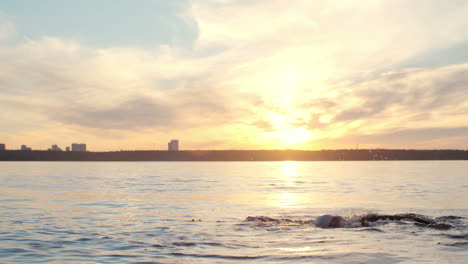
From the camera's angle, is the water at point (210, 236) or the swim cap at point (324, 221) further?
the swim cap at point (324, 221)

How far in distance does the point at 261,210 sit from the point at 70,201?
16.9 metres

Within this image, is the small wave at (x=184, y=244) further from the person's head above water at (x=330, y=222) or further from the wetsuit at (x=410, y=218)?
the wetsuit at (x=410, y=218)

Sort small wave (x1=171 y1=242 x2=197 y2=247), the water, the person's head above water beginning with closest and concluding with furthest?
the water
small wave (x1=171 y1=242 x2=197 y2=247)
the person's head above water

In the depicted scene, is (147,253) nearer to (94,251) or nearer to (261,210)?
(94,251)

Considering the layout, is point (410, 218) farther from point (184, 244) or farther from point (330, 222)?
point (184, 244)

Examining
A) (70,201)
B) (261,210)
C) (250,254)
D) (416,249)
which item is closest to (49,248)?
(250,254)

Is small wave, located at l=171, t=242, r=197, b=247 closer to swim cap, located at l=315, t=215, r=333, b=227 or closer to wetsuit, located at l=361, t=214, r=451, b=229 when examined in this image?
swim cap, located at l=315, t=215, r=333, b=227

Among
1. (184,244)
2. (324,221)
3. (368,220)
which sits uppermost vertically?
(324,221)

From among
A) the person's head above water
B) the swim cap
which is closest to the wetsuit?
the person's head above water

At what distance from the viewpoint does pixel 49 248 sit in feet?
61.7

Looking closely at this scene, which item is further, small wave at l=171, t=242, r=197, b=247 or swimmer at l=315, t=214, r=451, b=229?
swimmer at l=315, t=214, r=451, b=229

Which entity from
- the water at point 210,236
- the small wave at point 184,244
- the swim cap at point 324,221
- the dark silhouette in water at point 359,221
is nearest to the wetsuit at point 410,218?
the dark silhouette in water at point 359,221

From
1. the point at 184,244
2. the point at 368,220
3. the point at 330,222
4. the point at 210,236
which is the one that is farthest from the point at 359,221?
the point at 184,244

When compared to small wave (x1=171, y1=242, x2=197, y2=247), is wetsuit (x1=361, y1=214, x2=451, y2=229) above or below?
above
